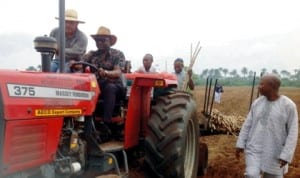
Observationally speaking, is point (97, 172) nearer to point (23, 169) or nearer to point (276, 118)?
point (23, 169)

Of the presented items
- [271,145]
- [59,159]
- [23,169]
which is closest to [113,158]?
[59,159]

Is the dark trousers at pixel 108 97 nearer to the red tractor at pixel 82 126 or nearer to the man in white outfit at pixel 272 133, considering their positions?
the red tractor at pixel 82 126

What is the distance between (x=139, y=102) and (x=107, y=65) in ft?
1.99

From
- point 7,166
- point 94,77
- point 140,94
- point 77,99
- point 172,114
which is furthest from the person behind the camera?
point 140,94

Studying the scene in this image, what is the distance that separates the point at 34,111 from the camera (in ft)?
14.4

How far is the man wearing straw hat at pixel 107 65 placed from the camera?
5.66 m

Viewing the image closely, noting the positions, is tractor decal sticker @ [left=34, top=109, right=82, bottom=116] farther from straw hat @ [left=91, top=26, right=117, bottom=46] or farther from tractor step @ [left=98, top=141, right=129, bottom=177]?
straw hat @ [left=91, top=26, right=117, bottom=46]

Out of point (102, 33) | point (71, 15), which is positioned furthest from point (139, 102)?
point (71, 15)

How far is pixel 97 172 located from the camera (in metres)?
5.45

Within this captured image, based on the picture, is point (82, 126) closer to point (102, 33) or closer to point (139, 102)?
point (139, 102)

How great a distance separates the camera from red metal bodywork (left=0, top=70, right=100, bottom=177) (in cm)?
412

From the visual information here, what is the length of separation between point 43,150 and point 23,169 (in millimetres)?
284

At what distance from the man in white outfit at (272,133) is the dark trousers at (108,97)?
5.02 feet

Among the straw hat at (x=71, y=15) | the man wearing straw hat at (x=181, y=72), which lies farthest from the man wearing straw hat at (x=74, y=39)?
the man wearing straw hat at (x=181, y=72)
